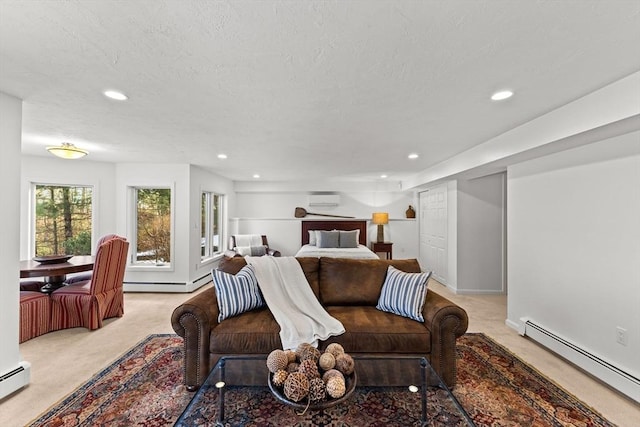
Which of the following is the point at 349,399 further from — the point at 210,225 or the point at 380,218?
the point at 380,218

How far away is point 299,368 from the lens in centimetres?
149

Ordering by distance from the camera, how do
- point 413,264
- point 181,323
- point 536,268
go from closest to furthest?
point 181,323 → point 413,264 → point 536,268

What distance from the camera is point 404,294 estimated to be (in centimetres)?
247

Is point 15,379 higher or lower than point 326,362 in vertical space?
lower

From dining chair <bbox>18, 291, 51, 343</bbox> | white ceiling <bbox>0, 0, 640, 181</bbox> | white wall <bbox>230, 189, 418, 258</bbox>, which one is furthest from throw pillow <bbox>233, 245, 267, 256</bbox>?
white ceiling <bbox>0, 0, 640, 181</bbox>

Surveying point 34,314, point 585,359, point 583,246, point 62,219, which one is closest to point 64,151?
point 34,314

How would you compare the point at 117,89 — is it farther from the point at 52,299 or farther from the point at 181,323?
the point at 52,299

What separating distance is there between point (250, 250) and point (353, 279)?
12.3 ft

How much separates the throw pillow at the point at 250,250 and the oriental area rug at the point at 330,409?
11.6ft

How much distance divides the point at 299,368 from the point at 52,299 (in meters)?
3.48

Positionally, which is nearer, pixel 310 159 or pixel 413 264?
pixel 413 264

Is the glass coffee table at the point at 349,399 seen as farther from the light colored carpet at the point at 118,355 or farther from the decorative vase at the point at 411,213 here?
the decorative vase at the point at 411,213

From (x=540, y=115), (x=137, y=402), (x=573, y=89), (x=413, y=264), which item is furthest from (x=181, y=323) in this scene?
(x=540, y=115)

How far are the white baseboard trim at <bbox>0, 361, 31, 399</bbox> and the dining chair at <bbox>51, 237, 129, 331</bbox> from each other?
1.15 meters
